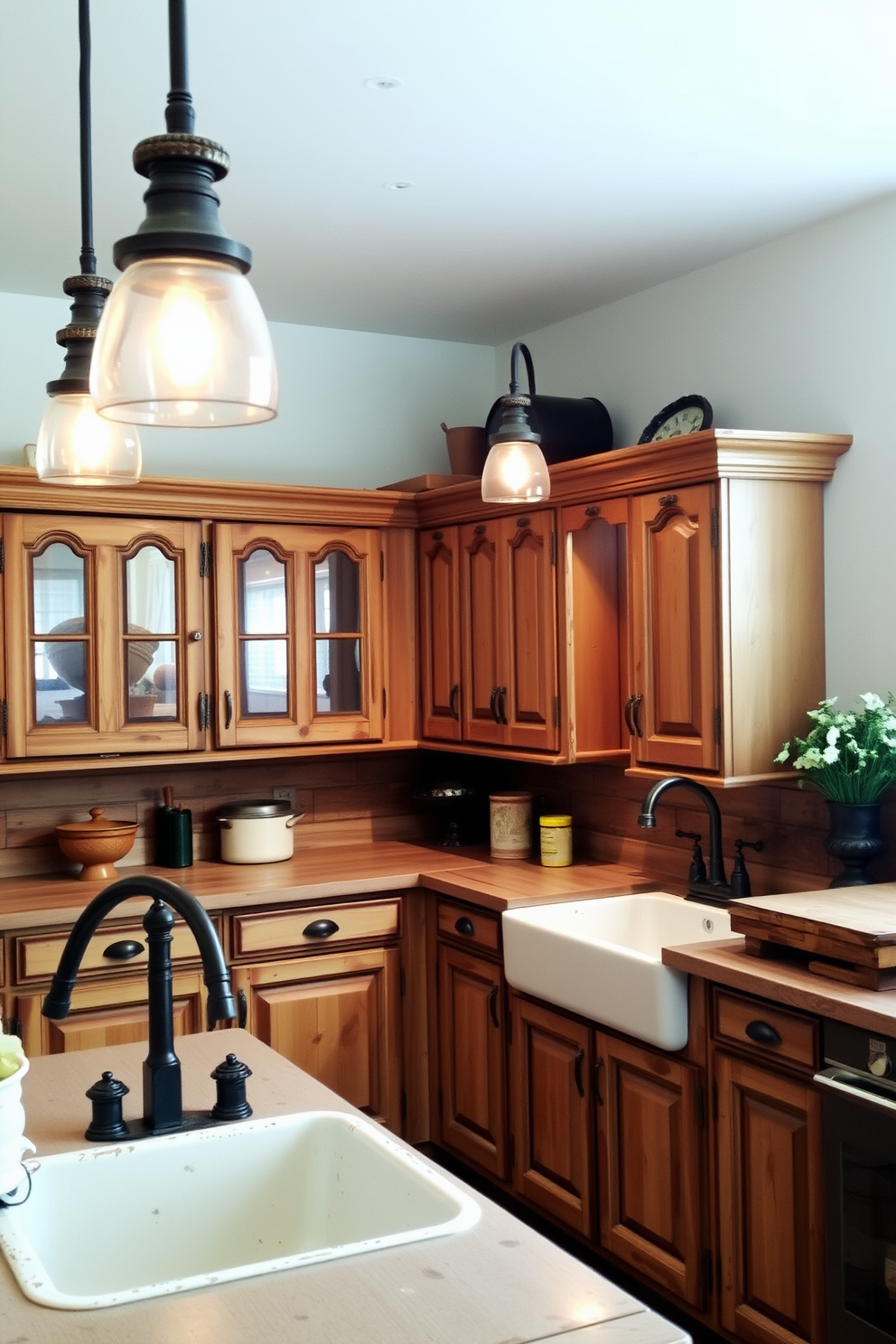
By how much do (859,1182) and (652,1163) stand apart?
69 cm

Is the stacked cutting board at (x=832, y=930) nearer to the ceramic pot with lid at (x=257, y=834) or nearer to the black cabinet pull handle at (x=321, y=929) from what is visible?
the black cabinet pull handle at (x=321, y=929)

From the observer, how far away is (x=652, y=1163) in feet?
9.63

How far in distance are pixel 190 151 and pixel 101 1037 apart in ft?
9.27

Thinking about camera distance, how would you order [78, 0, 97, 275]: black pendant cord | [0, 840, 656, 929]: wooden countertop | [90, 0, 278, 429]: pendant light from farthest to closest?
1. [0, 840, 656, 929]: wooden countertop
2. [78, 0, 97, 275]: black pendant cord
3. [90, 0, 278, 429]: pendant light

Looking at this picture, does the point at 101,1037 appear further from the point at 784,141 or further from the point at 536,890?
the point at 784,141

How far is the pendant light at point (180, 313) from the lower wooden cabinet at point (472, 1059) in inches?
105

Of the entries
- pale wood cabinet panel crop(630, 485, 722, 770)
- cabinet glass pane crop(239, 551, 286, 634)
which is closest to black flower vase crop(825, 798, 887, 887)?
pale wood cabinet panel crop(630, 485, 722, 770)

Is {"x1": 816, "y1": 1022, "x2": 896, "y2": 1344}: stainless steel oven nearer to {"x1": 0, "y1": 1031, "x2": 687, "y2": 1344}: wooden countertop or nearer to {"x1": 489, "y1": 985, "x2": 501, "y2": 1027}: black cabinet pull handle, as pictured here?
{"x1": 0, "y1": 1031, "x2": 687, "y2": 1344}: wooden countertop

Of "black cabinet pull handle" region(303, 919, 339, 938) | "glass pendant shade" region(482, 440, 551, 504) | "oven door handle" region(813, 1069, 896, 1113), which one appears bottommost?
"oven door handle" region(813, 1069, 896, 1113)

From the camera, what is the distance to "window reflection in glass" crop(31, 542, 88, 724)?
3.67m

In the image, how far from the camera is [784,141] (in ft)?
9.15

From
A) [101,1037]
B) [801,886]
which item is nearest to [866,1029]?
[801,886]

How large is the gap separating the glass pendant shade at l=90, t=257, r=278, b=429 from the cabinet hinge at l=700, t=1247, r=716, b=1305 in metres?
2.35

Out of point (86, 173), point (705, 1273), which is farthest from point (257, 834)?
point (86, 173)
